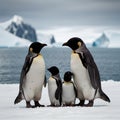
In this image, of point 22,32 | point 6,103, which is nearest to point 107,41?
point 22,32

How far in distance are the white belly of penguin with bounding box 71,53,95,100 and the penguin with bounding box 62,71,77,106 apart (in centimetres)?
9

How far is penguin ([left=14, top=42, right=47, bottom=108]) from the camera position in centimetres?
613

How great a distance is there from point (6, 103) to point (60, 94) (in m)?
1.50

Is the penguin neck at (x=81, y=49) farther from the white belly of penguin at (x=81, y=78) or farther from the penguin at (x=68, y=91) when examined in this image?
the penguin at (x=68, y=91)

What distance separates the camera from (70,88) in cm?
624

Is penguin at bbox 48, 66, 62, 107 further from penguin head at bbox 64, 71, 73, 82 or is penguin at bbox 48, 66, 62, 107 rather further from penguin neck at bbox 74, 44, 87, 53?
penguin neck at bbox 74, 44, 87, 53

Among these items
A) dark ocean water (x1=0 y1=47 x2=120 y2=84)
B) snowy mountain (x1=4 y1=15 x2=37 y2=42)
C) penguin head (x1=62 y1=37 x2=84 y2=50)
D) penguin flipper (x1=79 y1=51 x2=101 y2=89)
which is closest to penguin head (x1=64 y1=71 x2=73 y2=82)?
penguin flipper (x1=79 y1=51 x2=101 y2=89)

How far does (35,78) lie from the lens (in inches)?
244

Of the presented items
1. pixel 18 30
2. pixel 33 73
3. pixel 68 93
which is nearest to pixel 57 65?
pixel 68 93

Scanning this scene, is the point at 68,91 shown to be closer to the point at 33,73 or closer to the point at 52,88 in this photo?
the point at 52,88

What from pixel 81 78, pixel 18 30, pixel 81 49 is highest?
pixel 18 30

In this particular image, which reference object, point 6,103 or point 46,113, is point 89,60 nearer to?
point 46,113

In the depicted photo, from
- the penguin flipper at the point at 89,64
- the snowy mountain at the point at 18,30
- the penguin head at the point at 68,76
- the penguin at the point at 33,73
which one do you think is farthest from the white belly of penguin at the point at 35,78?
the snowy mountain at the point at 18,30

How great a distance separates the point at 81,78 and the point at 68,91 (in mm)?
315
